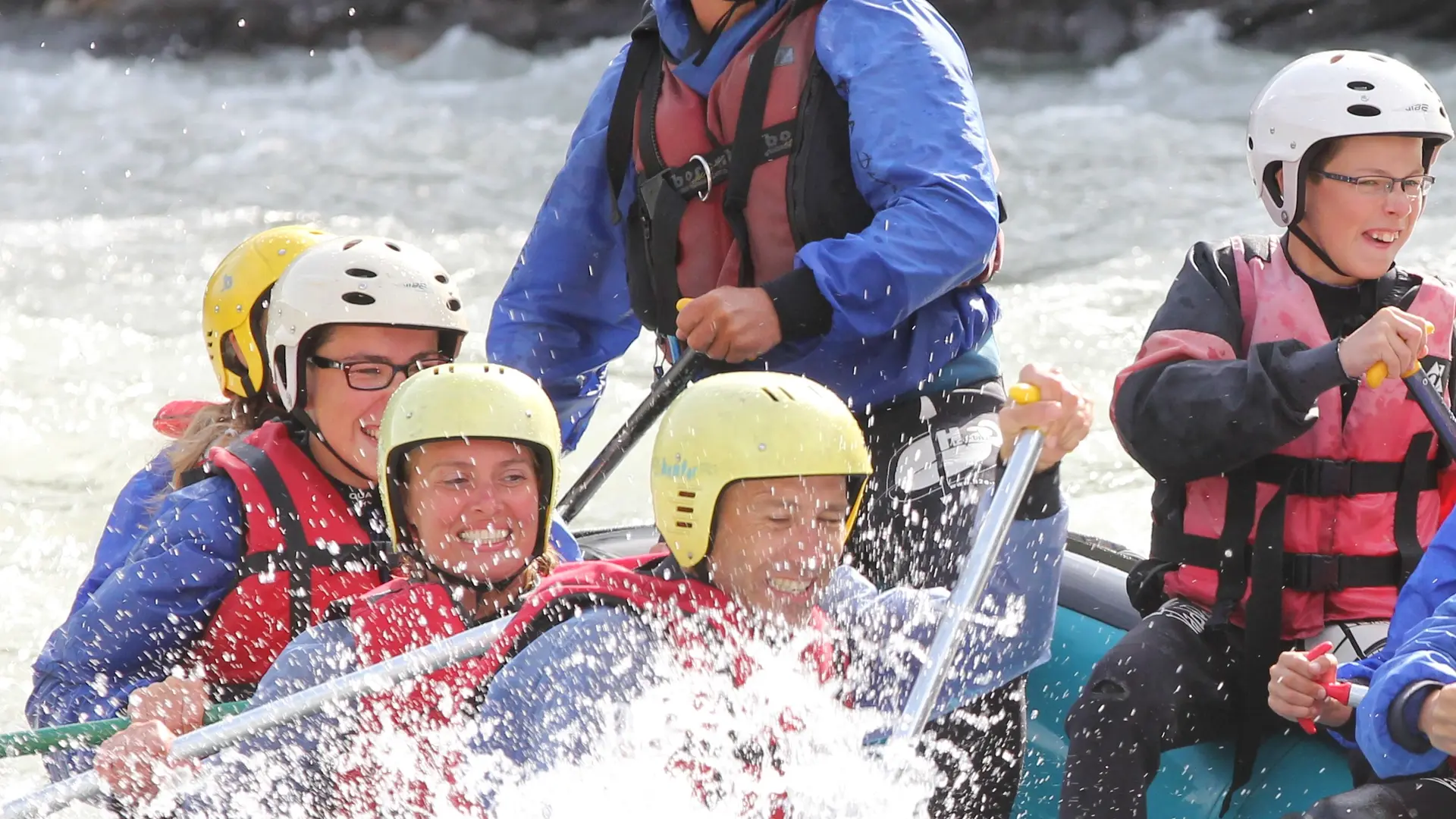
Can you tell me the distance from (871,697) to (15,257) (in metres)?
8.85

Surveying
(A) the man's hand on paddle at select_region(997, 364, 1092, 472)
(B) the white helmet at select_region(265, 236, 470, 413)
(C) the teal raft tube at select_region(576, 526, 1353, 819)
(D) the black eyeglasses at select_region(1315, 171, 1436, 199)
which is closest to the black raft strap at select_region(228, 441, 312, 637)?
(B) the white helmet at select_region(265, 236, 470, 413)

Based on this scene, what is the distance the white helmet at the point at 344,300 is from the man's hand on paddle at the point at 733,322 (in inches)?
19.0

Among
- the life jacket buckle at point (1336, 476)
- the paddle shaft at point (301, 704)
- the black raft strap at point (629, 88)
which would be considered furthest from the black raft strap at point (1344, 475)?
the black raft strap at point (629, 88)

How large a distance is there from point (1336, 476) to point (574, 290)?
1.61 meters

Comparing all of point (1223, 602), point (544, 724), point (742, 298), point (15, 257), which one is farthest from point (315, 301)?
point (15, 257)

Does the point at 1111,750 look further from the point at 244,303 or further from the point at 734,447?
the point at 244,303

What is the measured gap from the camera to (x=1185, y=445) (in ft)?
9.64

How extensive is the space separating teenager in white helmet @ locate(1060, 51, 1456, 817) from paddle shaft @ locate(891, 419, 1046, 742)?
1.53ft

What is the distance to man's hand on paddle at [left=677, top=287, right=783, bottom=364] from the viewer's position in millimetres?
3123

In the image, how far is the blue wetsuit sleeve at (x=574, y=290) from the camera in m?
3.74

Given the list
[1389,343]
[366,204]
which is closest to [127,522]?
[1389,343]

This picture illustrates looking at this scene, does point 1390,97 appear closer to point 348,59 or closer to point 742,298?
point 742,298

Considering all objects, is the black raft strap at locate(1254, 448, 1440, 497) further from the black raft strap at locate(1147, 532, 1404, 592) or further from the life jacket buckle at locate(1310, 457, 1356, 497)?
the black raft strap at locate(1147, 532, 1404, 592)

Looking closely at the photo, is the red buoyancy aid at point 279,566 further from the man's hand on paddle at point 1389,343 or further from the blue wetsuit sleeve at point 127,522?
the man's hand on paddle at point 1389,343
